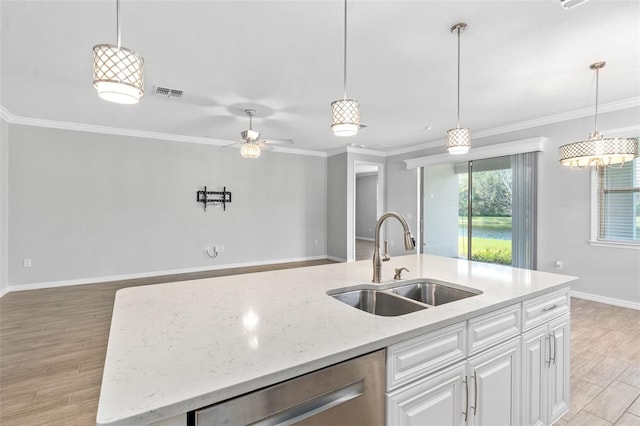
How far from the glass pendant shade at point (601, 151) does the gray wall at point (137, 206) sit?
212 inches

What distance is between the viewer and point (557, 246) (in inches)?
184

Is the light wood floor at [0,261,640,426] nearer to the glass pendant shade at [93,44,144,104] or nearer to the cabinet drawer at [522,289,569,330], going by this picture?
the cabinet drawer at [522,289,569,330]

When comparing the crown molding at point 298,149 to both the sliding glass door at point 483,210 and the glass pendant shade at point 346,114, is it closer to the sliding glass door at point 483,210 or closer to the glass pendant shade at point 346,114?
the sliding glass door at point 483,210

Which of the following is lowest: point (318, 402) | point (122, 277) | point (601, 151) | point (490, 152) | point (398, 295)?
point (122, 277)

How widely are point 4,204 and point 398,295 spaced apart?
19.2 feet

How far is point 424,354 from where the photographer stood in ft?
3.88

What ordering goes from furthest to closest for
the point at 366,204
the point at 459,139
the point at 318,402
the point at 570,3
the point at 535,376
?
the point at 366,204
the point at 459,139
the point at 570,3
the point at 535,376
the point at 318,402

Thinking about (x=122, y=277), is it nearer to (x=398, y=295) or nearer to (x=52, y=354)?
(x=52, y=354)

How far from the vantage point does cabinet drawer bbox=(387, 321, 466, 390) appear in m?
1.10

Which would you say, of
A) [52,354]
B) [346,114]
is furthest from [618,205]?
[52,354]

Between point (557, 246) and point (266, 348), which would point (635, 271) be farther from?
point (266, 348)

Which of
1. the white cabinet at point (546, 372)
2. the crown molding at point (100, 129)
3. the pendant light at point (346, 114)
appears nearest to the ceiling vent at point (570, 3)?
the pendant light at point (346, 114)

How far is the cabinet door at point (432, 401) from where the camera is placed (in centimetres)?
111

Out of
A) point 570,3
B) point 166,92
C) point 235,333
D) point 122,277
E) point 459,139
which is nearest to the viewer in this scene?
point 235,333
